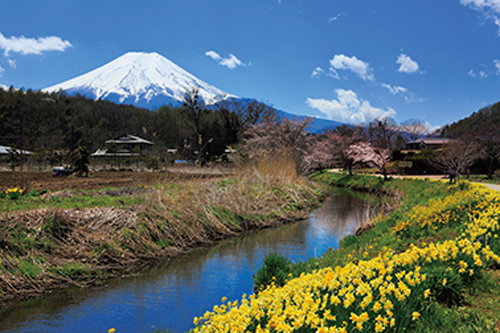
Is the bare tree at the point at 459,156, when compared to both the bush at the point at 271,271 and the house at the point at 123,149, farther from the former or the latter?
the house at the point at 123,149

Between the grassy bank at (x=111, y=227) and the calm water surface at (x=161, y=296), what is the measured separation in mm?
461

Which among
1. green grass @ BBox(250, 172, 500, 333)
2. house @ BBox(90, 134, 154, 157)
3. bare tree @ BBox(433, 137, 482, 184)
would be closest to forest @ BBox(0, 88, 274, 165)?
house @ BBox(90, 134, 154, 157)

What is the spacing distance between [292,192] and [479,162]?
22.4m

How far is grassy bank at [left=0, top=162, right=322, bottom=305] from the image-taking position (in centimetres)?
644

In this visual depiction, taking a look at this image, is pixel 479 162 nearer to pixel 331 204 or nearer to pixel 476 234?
pixel 331 204

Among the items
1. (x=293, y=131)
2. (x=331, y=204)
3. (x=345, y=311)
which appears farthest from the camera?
(x=293, y=131)

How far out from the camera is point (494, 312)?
11.4ft

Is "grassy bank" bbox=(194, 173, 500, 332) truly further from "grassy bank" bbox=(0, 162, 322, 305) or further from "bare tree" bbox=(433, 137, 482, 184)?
"bare tree" bbox=(433, 137, 482, 184)

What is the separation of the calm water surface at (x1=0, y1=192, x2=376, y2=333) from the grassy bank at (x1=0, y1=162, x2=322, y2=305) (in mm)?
461

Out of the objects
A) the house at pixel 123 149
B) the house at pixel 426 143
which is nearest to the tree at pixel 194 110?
the house at pixel 123 149

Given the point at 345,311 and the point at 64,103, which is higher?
the point at 64,103

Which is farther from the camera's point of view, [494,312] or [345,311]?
[494,312]

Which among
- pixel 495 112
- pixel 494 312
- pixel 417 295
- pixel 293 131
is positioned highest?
pixel 495 112

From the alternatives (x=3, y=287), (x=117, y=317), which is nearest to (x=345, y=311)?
(x=117, y=317)
